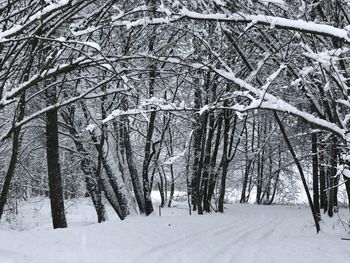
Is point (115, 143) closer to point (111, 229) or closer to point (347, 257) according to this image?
point (111, 229)

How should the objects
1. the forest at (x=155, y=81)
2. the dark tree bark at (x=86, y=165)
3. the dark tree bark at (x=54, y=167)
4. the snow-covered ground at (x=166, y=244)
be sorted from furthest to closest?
the dark tree bark at (x=86, y=165) < the dark tree bark at (x=54, y=167) < the snow-covered ground at (x=166, y=244) < the forest at (x=155, y=81)

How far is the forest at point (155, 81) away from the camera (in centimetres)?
499

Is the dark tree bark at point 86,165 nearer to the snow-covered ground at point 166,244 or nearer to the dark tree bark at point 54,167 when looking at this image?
the dark tree bark at point 54,167

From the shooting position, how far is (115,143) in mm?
13805

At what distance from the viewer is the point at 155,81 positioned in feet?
37.4

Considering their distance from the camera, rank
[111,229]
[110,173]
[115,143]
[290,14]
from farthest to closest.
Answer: [115,143] → [110,173] → [111,229] → [290,14]

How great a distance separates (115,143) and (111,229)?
20.0 ft

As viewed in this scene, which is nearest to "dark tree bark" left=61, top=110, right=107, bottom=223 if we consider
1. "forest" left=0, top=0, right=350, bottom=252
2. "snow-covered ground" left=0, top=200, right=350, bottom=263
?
"forest" left=0, top=0, right=350, bottom=252

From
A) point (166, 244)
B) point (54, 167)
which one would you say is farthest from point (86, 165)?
point (166, 244)

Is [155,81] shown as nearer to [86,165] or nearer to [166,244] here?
[86,165]

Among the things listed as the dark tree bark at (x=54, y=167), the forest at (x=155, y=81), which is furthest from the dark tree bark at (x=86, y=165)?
the dark tree bark at (x=54, y=167)

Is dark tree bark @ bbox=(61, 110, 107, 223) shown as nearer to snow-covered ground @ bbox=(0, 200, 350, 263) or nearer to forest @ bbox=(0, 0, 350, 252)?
forest @ bbox=(0, 0, 350, 252)

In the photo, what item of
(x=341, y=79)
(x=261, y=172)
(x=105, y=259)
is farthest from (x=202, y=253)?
(x=261, y=172)

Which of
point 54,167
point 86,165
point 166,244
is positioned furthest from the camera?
point 86,165
